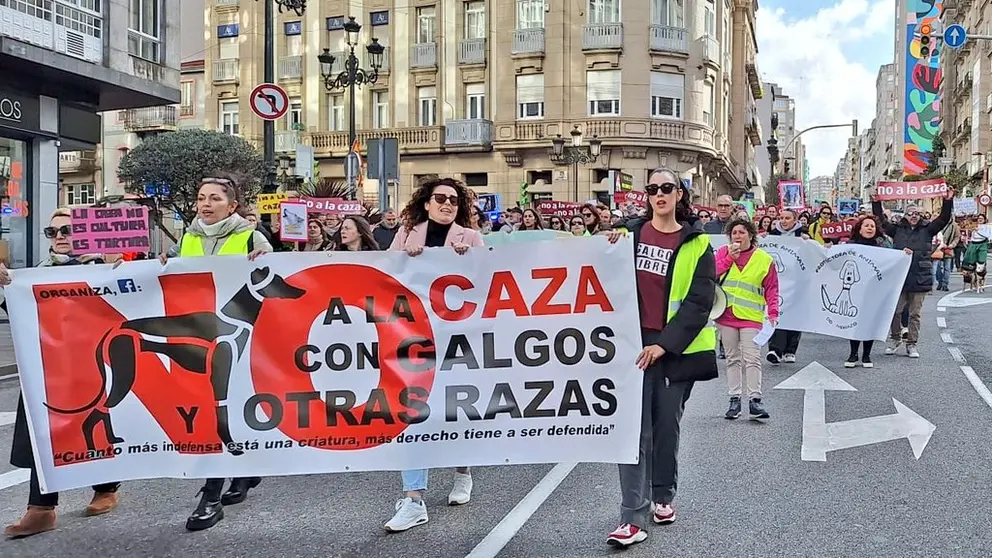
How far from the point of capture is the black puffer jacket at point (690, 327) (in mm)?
4562

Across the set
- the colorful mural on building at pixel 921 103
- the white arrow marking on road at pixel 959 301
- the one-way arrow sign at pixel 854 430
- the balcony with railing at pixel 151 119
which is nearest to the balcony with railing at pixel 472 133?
the balcony with railing at pixel 151 119

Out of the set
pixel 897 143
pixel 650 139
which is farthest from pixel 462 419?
pixel 897 143

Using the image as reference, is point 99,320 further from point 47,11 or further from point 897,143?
point 897,143

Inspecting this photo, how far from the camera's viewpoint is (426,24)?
40094 millimetres

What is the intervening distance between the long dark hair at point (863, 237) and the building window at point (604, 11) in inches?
1080

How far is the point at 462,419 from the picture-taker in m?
4.73

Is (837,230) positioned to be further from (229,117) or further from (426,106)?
(229,117)

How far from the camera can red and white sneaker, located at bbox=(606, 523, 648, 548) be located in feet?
14.6

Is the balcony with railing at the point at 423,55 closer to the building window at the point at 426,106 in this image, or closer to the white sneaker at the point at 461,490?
the building window at the point at 426,106

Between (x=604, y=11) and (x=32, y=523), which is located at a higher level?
(x=604, y=11)

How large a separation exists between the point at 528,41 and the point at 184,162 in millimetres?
14362

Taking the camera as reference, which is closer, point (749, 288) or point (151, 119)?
point (749, 288)

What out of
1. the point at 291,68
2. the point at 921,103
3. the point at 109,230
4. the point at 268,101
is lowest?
the point at 109,230

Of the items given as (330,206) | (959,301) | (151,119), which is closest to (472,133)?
(151,119)
